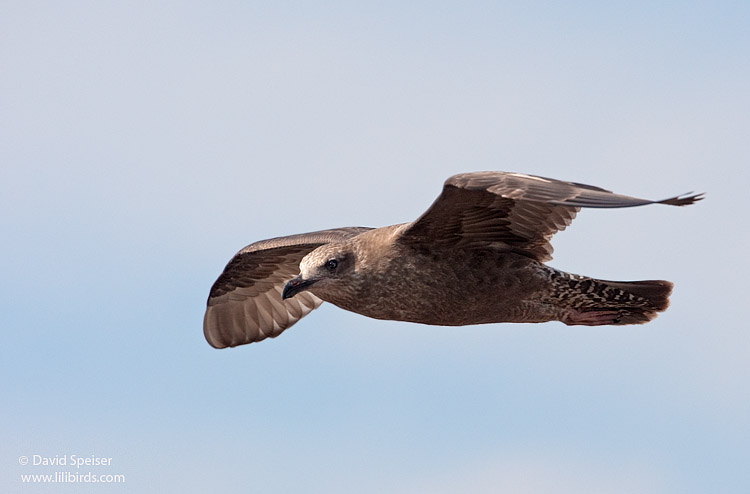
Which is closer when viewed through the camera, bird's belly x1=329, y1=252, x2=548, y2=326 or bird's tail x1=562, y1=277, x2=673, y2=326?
bird's belly x1=329, y1=252, x2=548, y2=326

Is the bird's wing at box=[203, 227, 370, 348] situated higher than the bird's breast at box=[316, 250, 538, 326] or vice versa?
the bird's wing at box=[203, 227, 370, 348]

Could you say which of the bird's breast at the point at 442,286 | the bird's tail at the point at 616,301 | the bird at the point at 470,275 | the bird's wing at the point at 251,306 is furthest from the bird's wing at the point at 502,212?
the bird's wing at the point at 251,306

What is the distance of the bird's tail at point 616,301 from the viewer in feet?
31.3

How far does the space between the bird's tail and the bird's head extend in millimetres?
1897

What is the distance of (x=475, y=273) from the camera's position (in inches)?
361

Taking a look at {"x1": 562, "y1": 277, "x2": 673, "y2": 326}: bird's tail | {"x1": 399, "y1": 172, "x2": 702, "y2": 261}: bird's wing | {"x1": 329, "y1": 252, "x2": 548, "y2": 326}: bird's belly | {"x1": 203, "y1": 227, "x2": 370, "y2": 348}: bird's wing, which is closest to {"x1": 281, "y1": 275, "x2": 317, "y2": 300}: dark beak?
{"x1": 329, "y1": 252, "x2": 548, "y2": 326}: bird's belly

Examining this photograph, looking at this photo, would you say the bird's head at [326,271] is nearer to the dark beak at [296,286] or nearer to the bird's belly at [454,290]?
the dark beak at [296,286]

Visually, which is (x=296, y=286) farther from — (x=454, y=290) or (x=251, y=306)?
(x=251, y=306)

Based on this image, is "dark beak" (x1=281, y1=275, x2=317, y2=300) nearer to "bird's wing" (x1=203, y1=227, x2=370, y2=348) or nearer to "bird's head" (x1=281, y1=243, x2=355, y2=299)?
"bird's head" (x1=281, y1=243, x2=355, y2=299)

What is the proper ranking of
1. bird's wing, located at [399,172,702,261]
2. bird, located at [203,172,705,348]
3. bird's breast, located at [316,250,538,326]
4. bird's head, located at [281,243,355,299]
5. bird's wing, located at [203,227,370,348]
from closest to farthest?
1. bird's wing, located at [399,172,702,261]
2. bird, located at [203,172,705,348]
3. bird's breast, located at [316,250,538,326]
4. bird's head, located at [281,243,355,299]
5. bird's wing, located at [203,227,370,348]

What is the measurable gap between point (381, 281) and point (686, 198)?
2.83 metres

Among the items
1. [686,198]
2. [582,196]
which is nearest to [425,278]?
[582,196]

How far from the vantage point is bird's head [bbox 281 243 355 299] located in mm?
9289

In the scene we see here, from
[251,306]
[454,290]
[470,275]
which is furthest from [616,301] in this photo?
[251,306]
